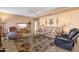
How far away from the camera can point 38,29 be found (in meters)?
A: 2.30

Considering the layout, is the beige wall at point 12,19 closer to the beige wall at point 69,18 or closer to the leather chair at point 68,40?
the beige wall at point 69,18

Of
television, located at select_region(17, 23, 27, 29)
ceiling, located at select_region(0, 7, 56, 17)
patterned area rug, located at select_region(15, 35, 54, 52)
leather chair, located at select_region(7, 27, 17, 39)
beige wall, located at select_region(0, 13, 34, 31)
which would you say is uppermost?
ceiling, located at select_region(0, 7, 56, 17)

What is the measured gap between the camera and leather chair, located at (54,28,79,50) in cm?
215

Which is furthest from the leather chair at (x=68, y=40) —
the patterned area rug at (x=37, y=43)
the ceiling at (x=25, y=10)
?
the ceiling at (x=25, y=10)

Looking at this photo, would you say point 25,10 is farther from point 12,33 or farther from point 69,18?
point 69,18

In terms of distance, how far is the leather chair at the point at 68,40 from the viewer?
215 centimetres

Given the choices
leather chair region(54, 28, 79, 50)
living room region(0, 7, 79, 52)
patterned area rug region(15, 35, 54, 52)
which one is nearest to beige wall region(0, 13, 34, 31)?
living room region(0, 7, 79, 52)

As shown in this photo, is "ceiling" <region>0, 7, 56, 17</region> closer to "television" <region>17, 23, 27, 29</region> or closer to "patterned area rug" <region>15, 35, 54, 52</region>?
"television" <region>17, 23, 27, 29</region>

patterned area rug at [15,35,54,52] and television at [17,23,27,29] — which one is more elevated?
television at [17,23,27,29]
